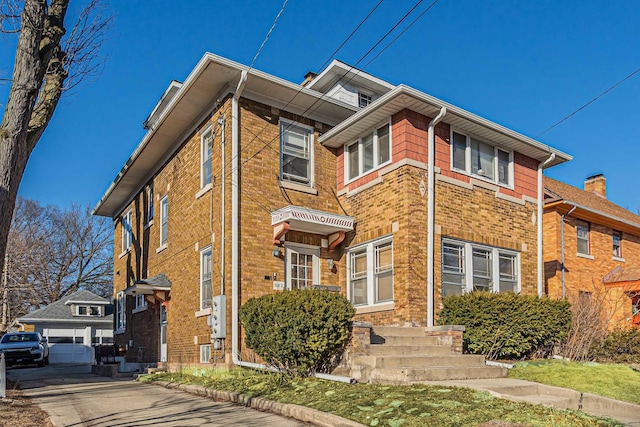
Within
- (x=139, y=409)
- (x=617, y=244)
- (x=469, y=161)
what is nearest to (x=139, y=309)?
(x=139, y=409)

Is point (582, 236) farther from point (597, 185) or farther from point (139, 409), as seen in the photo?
point (139, 409)

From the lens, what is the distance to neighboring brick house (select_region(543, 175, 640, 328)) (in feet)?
65.6

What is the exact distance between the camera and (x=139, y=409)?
954cm

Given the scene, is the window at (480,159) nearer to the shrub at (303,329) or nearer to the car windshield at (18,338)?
the shrub at (303,329)

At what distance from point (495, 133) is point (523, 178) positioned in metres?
2.12

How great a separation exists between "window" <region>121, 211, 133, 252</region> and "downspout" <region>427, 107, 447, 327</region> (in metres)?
13.8

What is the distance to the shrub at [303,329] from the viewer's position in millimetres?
10312

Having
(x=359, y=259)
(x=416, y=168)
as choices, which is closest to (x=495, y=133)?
(x=416, y=168)

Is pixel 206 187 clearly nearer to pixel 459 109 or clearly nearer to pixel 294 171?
pixel 294 171

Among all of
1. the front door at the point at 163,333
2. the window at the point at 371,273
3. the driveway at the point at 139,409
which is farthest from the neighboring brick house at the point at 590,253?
the driveway at the point at 139,409

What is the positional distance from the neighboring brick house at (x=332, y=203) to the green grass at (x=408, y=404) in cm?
336

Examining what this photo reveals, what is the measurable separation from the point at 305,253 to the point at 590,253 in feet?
40.2

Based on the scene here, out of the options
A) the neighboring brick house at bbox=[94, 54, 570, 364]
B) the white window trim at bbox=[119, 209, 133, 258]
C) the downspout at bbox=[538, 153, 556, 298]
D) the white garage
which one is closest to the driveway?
the neighboring brick house at bbox=[94, 54, 570, 364]

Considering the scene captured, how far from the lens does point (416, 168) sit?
1373 cm
